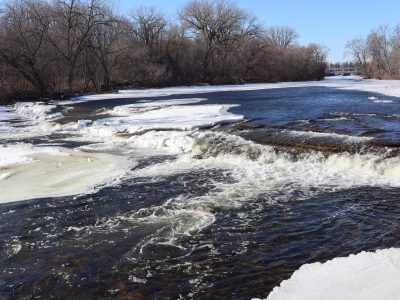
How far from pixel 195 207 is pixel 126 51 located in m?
41.9

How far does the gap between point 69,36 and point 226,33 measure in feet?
80.3

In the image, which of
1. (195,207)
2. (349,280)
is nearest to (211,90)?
(195,207)

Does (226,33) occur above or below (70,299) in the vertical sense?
above

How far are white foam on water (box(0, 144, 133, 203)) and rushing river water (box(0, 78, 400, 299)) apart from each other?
0.04 m

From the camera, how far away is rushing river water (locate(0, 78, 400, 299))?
5.22 m

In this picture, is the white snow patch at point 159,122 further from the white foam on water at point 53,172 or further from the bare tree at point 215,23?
the bare tree at point 215,23

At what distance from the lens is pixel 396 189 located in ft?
27.0

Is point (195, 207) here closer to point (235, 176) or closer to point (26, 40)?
point (235, 176)

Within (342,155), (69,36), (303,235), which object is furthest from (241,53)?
(303,235)

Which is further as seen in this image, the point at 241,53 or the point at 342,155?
the point at 241,53

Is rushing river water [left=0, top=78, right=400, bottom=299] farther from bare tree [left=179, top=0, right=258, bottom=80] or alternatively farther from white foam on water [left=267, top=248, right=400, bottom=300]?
bare tree [left=179, top=0, right=258, bottom=80]

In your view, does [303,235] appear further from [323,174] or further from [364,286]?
[323,174]

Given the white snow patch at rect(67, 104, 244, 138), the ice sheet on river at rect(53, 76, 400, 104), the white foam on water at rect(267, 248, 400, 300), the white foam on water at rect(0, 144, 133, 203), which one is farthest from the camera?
the ice sheet on river at rect(53, 76, 400, 104)

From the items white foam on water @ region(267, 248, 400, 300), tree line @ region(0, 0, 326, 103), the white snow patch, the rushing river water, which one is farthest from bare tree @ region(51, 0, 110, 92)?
white foam on water @ region(267, 248, 400, 300)
